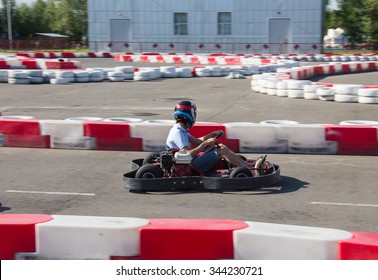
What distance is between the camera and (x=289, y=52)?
43.1 meters

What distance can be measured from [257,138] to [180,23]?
118 ft

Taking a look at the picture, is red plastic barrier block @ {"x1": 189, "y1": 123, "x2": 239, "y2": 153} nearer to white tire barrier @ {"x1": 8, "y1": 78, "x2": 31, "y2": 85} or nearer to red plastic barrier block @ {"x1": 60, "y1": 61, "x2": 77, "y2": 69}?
white tire barrier @ {"x1": 8, "y1": 78, "x2": 31, "y2": 85}

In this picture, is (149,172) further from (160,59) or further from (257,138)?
Result: (160,59)

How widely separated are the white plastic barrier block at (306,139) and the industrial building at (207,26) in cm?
3372

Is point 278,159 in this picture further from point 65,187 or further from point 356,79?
point 356,79

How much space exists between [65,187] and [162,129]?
2.81 m

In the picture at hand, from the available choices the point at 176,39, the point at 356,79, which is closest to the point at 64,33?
the point at 176,39

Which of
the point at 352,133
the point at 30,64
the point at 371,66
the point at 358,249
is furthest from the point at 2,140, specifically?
the point at 371,66

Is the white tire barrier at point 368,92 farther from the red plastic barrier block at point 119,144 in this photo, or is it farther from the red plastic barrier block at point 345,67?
the red plastic barrier block at point 345,67

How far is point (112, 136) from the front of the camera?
417 inches

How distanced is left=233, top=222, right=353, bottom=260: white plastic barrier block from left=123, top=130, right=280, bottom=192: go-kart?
8.03 ft

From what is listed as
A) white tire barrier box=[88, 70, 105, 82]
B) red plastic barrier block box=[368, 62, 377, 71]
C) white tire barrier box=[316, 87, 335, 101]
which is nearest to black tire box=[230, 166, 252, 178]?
white tire barrier box=[316, 87, 335, 101]

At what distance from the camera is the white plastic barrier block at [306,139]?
400 inches

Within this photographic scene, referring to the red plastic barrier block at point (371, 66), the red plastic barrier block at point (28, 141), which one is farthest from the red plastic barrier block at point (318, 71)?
the red plastic barrier block at point (28, 141)
